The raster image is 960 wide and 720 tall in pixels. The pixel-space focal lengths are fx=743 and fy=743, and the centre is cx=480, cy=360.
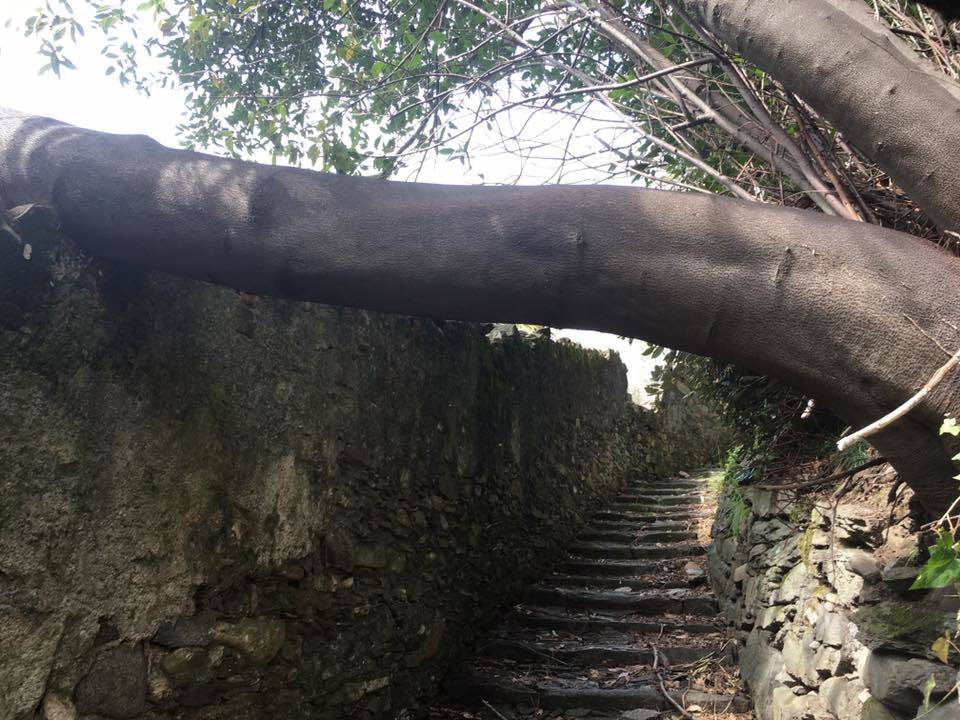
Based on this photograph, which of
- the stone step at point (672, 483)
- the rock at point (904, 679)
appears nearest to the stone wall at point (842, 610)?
the rock at point (904, 679)

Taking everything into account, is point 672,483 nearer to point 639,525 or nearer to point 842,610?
point 639,525

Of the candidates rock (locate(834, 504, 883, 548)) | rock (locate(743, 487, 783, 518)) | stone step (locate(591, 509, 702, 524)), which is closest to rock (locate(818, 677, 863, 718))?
rock (locate(834, 504, 883, 548))

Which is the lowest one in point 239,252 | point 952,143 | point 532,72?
point 239,252

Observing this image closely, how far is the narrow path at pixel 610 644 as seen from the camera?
14.4 ft

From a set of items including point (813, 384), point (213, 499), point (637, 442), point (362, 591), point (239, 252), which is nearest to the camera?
point (813, 384)

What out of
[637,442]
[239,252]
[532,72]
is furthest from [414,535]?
[637,442]

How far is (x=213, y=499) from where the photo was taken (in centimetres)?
295

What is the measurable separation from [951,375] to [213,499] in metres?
2.56

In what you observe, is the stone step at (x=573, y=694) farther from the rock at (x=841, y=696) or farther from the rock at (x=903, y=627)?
the rock at (x=903, y=627)

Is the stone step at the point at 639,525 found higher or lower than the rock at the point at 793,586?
higher

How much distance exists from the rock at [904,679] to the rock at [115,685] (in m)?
2.51

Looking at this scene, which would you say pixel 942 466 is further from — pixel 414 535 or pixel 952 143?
pixel 414 535

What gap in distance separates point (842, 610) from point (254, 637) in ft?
7.90

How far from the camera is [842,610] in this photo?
302cm
